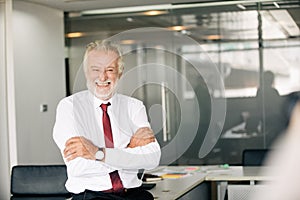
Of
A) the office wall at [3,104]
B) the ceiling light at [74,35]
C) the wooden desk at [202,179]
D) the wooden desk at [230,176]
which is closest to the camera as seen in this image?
the wooden desk at [202,179]

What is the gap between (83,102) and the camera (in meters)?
2.56

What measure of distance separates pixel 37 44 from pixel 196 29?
1.85 m

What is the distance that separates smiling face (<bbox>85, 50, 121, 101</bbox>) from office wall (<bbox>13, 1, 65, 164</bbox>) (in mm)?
4306

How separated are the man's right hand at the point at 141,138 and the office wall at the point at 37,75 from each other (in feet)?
14.0

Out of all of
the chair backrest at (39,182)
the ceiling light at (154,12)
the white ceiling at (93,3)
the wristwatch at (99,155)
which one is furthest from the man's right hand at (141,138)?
the ceiling light at (154,12)

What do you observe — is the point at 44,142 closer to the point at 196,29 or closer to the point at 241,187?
the point at 196,29

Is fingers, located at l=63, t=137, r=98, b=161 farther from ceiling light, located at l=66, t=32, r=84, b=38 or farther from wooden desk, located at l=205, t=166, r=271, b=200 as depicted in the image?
ceiling light, located at l=66, t=32, r=84, b=38

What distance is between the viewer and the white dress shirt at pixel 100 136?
2.47 metres

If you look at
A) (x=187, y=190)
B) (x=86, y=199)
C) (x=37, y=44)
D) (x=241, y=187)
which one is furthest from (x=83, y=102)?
(x=37, y=44)

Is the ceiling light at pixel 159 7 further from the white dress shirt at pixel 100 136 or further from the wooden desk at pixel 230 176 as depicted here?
the white dress shirt at pixel 100 136

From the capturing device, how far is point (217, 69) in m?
7.34

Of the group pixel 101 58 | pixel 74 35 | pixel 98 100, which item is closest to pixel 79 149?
pixel 98 100

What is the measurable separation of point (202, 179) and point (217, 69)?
306 cm

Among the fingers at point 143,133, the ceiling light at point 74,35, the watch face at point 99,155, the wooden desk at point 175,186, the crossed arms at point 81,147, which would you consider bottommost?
the wooden desk at point 175,186
